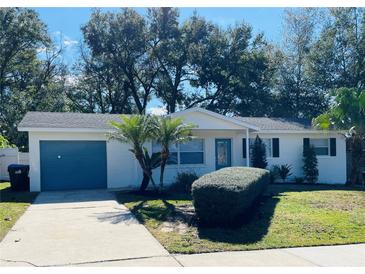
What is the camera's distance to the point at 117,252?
6859 millimetres

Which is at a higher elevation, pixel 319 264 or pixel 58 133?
pixel 58 133

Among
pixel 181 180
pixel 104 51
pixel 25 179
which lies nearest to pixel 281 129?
pixel 181 180

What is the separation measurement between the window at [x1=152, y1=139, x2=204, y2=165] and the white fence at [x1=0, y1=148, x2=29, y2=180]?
313 inches

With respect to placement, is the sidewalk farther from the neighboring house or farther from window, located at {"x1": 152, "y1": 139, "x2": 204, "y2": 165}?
window, located at {"x1": 152, "y1": 139, "x2": 204, "y2": 165}

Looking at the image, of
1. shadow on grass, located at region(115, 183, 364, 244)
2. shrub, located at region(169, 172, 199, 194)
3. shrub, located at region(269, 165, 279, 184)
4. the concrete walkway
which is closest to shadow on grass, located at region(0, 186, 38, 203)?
shadow on grass, located at region(115, 183, 364, 244)

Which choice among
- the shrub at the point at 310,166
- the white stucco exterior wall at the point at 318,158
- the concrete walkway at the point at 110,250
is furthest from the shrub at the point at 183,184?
the shrub at the point at 310,166

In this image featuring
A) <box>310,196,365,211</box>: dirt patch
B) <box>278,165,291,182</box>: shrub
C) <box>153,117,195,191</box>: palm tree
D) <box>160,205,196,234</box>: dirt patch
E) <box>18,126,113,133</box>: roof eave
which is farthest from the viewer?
<box>278,165,291,182</box>: shrub

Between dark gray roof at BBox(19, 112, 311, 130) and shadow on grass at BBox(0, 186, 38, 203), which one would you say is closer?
shadow on grass at BBox(0, 186, 38, 203)

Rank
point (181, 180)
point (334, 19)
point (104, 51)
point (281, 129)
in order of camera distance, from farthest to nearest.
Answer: point (104, 51) → point (334, 19) → point (281, 129) → point (181, 180)

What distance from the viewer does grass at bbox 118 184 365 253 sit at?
Answer: 24.9 ft

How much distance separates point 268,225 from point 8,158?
1641 cm

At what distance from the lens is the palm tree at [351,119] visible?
16875 millimetres
